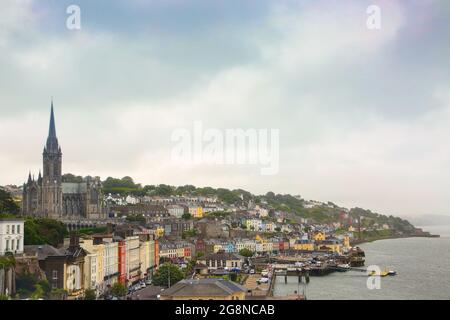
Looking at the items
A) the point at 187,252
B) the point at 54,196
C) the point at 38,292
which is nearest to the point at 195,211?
the point at 54,196

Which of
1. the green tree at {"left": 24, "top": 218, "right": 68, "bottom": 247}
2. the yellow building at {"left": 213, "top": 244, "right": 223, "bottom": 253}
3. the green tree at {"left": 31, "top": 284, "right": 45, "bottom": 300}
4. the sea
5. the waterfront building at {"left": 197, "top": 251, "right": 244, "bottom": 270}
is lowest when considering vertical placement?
the sea

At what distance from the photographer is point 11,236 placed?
40.8ft

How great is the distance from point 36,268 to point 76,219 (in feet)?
63.3

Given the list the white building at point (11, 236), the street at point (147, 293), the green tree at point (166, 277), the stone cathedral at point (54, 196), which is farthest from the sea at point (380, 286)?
the stone cathedral at point (54, 196)

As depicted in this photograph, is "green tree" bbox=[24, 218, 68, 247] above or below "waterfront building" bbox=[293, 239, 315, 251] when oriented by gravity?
above

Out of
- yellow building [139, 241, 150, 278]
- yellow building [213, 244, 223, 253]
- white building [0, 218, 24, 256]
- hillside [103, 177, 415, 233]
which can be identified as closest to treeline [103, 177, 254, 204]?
hillside [103, 177, 415, 233]

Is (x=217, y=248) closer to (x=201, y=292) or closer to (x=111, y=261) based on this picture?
(x=111, y=261)

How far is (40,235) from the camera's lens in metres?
16.2

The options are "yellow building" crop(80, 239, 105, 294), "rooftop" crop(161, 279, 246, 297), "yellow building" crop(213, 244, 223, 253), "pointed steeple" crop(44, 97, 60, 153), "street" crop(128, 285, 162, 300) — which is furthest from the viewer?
"pointed steeple" crop(44, 97, 60, 153)

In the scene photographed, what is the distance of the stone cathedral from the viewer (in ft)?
102

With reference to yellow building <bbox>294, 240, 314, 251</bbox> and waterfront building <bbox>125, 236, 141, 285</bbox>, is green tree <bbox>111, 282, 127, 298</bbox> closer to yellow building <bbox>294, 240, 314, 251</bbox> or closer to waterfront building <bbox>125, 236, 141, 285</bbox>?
waterfront building <bbox>125, 236, 141, 285</bbox>

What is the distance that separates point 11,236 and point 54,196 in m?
19.4
